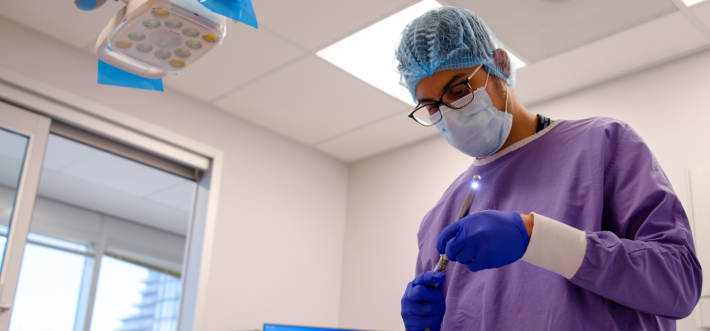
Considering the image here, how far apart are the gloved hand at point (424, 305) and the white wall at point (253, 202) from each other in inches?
66.9

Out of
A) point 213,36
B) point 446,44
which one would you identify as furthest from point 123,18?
point 446,44

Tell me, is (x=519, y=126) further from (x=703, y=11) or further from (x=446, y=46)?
(x=703, y=11)

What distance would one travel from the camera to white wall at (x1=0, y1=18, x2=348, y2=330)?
2.34m

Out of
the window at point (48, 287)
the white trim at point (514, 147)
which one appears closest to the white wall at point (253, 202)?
the white trim at point (514, 147)

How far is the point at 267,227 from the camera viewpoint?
2.87m

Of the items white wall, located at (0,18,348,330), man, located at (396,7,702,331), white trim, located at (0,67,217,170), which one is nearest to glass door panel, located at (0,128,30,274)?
white trim, located at (0,67,217,170)

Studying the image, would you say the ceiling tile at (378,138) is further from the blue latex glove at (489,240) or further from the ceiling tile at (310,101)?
the blue latex glove at (489,240)

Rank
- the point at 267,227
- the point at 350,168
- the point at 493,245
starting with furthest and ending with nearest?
the point at 350,168 < the point at 267,227 < the point at 493,245

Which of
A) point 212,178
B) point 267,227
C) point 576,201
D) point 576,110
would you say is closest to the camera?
point 576,201

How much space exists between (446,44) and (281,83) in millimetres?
1519

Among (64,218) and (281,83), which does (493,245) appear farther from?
(64,218)

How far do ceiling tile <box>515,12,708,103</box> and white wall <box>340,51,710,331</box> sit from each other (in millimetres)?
59

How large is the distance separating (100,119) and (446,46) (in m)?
1.80

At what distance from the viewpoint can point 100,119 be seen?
238 cm
